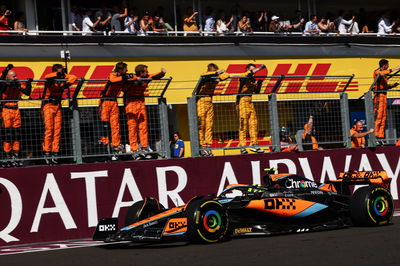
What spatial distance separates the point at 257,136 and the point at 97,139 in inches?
123

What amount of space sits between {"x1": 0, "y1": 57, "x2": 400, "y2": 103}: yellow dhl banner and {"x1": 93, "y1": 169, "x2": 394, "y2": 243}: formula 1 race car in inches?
161

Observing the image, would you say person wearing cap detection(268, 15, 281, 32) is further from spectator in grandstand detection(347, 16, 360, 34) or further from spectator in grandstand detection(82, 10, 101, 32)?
spectator in grandstand detection(82, 10, 101, 32)

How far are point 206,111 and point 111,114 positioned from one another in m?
1.79

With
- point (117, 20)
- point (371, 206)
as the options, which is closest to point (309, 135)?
point (371, 206)

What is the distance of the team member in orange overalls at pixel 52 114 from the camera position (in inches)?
455

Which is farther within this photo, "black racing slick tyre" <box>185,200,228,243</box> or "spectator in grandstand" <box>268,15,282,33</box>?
"spectator in grandstand" <box>268,15,282,33</box>

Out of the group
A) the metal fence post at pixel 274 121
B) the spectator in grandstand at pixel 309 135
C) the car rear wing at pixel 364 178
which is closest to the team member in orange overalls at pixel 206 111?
the metal fence post at pixel 274 121

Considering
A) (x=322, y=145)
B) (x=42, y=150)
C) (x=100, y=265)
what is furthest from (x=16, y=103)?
(x=322, y=145)

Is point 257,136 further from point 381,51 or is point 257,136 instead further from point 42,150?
point 381,51

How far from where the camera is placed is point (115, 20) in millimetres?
18609

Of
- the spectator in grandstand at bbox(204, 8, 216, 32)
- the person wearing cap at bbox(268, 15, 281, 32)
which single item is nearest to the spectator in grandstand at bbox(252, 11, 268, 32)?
the person wearing cap at bbox(268, 15, 281, 32)

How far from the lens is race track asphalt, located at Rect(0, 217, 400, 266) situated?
7.66 metres

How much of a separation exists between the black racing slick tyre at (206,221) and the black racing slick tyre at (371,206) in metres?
2.18

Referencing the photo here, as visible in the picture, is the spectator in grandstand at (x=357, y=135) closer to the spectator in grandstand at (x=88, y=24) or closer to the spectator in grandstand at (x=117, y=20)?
the spectator in grandstand at (x=117, y=20)
